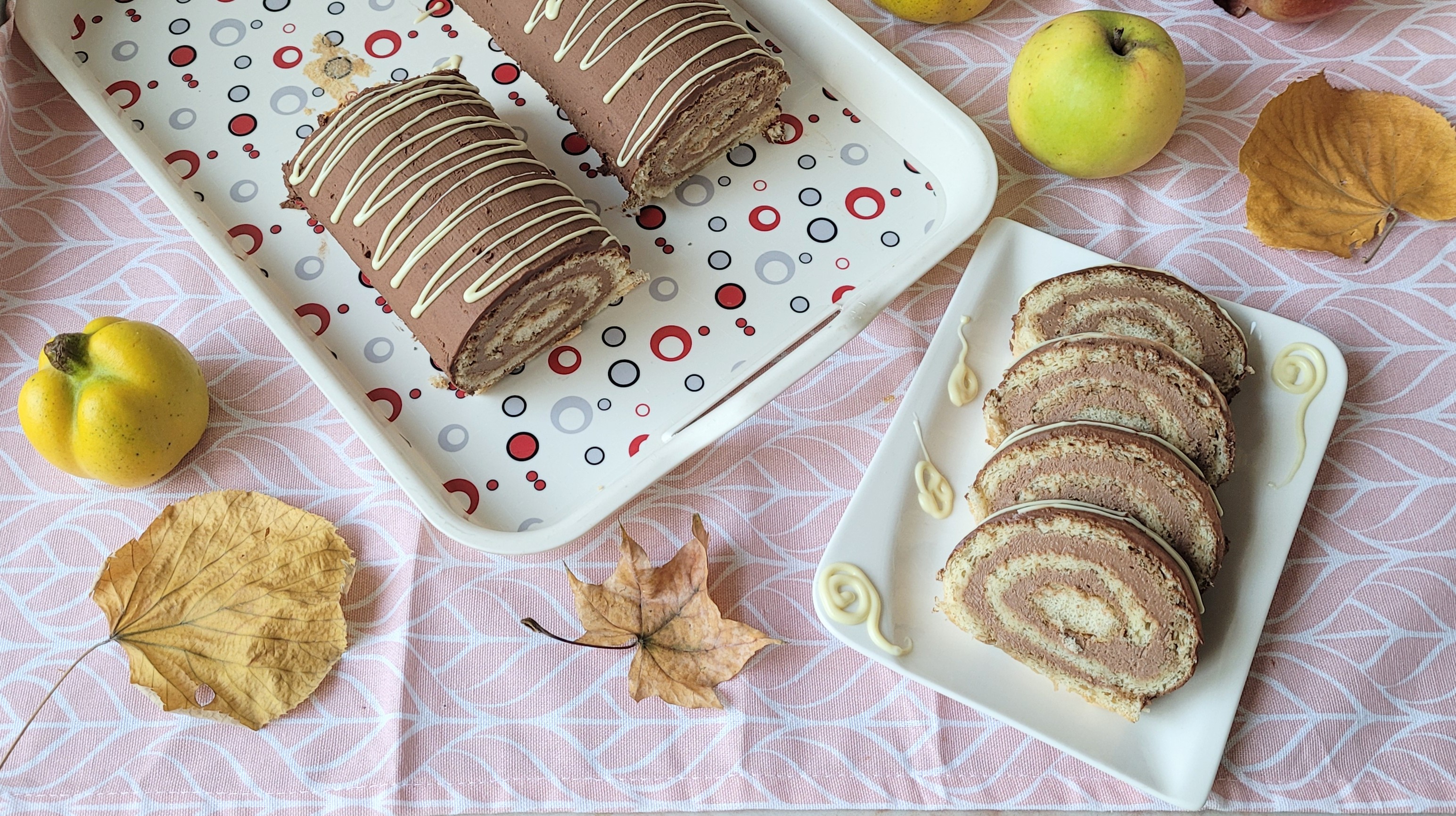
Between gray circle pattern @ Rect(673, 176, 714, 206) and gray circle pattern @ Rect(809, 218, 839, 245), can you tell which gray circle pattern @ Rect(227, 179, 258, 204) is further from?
gray circle pattern @ Rect(809, 218, 839, 245)

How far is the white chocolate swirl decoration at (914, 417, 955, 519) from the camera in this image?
1.63 m

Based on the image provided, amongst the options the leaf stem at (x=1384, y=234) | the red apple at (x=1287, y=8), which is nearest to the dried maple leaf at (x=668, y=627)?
the leaf stem at (x=1384, y=234)

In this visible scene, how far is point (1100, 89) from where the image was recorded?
1.72m

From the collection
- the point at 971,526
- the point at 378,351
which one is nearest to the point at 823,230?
the point at 971,526

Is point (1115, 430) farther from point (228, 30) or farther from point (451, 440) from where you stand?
point (228, 30)

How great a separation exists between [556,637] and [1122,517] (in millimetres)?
885

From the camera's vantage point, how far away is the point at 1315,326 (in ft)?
5.88

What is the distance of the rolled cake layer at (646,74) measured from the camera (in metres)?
1.78

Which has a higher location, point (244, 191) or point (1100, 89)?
point (244, 191)

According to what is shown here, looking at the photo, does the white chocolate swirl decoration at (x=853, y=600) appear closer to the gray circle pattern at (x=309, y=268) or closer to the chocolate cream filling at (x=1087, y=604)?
the chocolate cream filling at (x=1087, y=604)

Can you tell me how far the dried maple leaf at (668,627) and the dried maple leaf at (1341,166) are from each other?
1.21m

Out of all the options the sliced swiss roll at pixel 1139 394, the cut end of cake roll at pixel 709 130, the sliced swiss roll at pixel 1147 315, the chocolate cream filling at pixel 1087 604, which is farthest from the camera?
the cut end of cake roll at pixel 709 130

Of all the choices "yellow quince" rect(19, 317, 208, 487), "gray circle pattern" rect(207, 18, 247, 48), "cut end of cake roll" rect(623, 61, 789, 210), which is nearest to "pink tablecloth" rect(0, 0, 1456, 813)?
"yellow quince" rect(19, 317, 208, 487)

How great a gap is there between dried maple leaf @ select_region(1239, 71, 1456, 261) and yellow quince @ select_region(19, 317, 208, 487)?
1.91 metres
